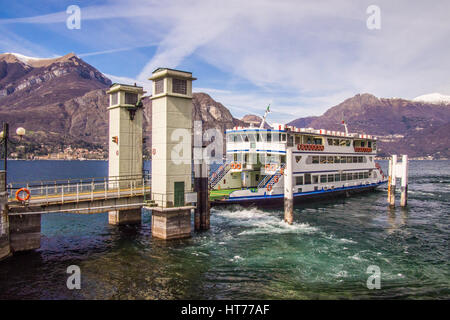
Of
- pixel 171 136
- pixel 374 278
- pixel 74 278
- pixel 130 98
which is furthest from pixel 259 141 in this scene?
pixel 74 278

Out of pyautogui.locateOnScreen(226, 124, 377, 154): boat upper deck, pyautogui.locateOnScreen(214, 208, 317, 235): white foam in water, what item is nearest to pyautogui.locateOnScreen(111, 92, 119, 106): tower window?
pyautogui.locateOnScreen(214, 208, 317, 235): white foam in water

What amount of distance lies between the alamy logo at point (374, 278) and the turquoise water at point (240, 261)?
26 centimetres

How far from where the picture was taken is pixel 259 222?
29609 mm

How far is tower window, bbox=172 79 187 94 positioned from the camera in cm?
2191

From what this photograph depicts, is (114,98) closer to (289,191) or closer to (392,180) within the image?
(289,191)

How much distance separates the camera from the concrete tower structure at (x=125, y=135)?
25.6 m

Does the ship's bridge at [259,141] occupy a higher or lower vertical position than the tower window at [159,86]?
lower

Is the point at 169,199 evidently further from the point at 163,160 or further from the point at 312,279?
the point at 312,279

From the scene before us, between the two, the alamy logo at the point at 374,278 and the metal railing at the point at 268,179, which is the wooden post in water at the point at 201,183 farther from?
the metal railing at the point at 268,179

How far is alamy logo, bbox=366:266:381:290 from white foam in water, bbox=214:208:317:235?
8.72 metres

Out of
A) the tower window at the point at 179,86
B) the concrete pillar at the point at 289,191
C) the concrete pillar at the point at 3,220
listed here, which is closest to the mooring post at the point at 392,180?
the concrete pillar at the point at 289,191

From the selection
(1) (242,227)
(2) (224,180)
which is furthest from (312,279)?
(2) (224,180)

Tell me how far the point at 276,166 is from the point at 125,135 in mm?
18333

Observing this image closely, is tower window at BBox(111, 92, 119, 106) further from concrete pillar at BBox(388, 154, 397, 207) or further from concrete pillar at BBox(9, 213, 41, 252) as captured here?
concrete pillar at BBox(388, 154, 397, 207)
